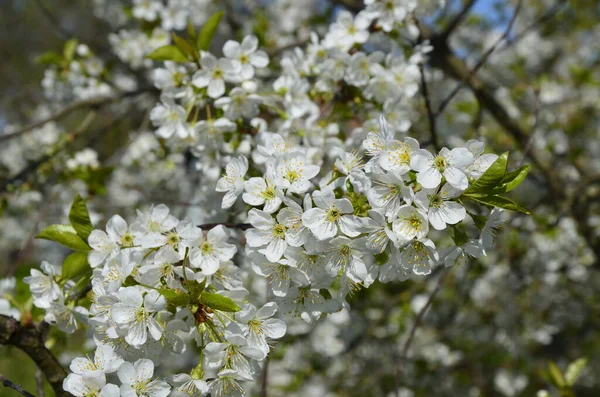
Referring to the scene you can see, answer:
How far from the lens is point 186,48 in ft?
6.47

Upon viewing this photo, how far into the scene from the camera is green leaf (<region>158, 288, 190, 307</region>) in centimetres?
128

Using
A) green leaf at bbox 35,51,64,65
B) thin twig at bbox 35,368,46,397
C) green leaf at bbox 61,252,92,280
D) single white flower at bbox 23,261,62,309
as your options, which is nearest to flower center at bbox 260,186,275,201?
green leaf at bbox 61,252,92,280

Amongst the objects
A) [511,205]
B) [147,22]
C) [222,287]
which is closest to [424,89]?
[511,205]

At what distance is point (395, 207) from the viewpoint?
4.13 ft

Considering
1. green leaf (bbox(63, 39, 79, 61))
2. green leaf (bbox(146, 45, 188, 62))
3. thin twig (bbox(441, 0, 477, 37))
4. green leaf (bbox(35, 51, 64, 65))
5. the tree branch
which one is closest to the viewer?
the tree branch

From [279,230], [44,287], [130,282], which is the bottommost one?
[44,287]

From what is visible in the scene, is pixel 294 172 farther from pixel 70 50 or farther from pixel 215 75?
pixel 70 50

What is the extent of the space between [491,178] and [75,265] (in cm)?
121

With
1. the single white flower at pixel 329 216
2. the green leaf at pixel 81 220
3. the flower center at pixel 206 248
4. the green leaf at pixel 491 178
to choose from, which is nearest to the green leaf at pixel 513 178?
the green leaf at pixel 491 178

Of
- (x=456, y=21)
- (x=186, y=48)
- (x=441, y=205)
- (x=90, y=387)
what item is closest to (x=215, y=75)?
(x=186, y=48)

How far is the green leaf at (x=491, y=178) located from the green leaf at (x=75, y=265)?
1.13m

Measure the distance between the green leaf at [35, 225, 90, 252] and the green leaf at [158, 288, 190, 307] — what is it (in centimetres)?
41

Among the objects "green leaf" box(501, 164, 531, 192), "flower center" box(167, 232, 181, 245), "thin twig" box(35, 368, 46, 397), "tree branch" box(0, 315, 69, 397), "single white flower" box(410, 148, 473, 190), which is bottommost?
"thin twig" box(35, 368, 46, 397)

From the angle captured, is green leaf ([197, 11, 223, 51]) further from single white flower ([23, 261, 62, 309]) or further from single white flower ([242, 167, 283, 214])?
single white flower ([23, 261, 62, 309])
